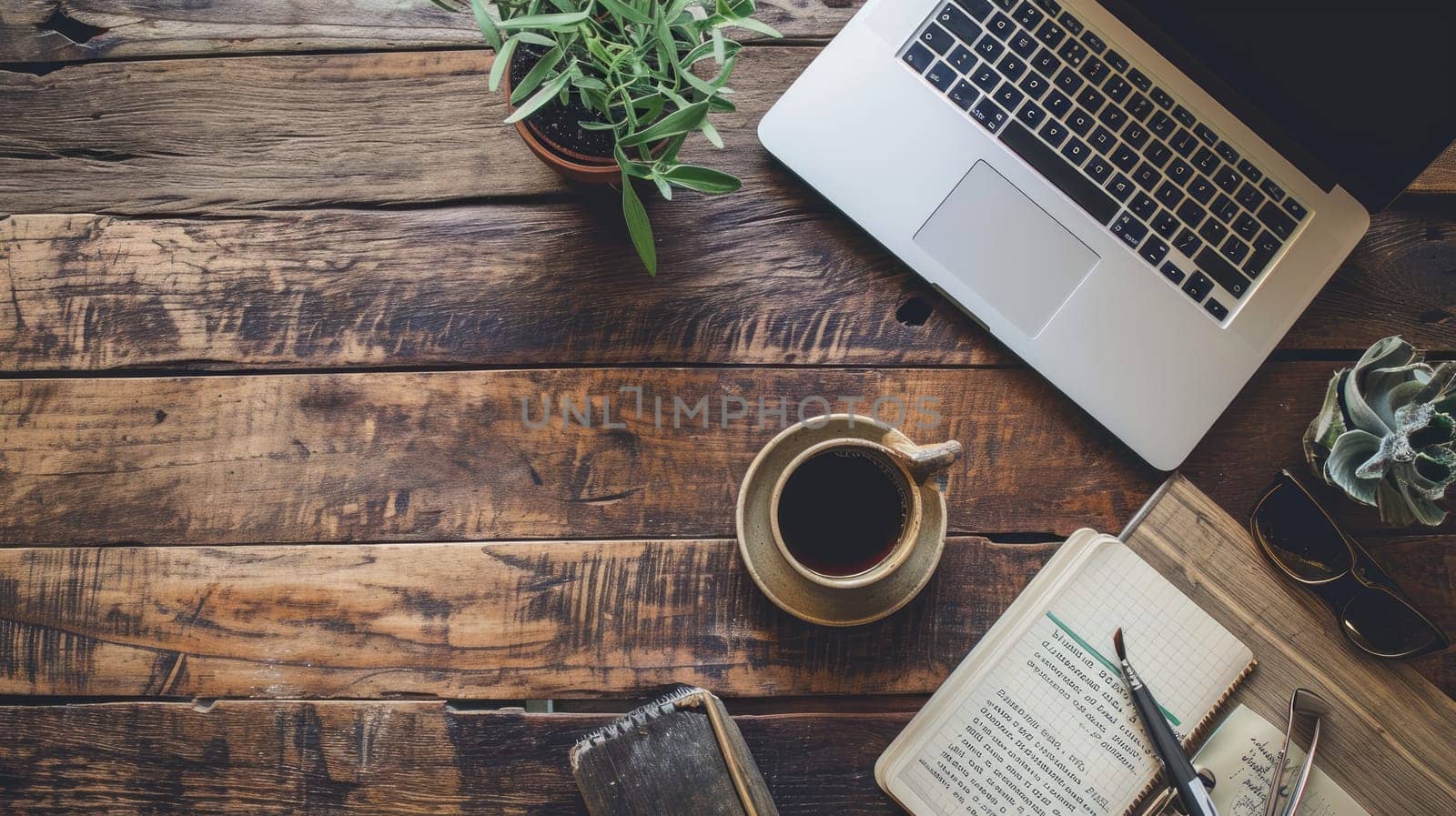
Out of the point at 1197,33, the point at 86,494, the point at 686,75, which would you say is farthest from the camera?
the point at 86,494

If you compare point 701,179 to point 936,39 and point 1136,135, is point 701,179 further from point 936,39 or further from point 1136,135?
point 1136,135

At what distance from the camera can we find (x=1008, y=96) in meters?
0.84

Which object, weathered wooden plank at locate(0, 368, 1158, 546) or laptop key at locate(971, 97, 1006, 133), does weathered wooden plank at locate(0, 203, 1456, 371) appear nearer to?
weathered wooden plank at locate(0, 368, 1158, 546)

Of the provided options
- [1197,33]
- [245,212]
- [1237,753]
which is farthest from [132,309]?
[1237,753]

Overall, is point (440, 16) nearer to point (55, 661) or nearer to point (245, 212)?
point (245, 212)

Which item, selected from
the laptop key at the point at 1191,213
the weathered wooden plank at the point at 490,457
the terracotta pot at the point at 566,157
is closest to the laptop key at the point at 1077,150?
the laptop key at the point at 1191,213

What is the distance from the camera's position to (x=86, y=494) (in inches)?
35.9

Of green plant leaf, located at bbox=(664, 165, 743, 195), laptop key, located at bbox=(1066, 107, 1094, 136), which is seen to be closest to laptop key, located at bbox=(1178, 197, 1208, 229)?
laptop key, located at bbox=(1066, 107, 1094, 136)

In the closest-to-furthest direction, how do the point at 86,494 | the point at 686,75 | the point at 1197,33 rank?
the point at 686,75 < the point at 1197,33 < the point at 86,494

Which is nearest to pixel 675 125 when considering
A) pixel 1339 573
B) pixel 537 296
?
pixel 537 296

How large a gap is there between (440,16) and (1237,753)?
3.57 feet

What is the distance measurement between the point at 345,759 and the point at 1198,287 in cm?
95

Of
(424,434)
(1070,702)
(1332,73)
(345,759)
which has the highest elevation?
(1332,73)

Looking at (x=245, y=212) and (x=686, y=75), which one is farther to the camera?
(x=245, y=212)
